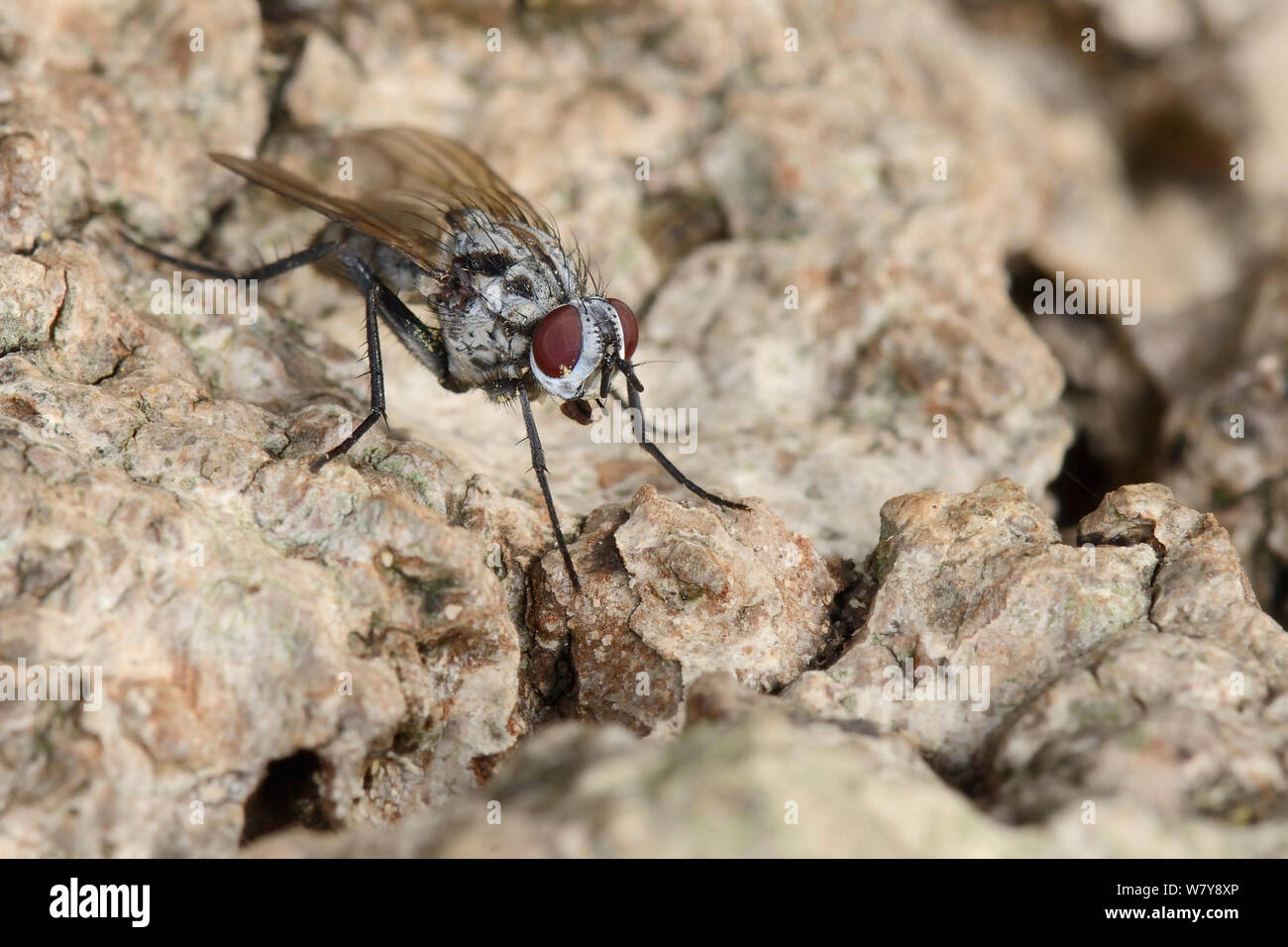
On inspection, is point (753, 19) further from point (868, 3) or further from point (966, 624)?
point (966, 624)

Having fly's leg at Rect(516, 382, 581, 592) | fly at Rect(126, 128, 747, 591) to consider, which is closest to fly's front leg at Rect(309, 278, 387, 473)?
fly at Rect(126, 128, 747, 591)

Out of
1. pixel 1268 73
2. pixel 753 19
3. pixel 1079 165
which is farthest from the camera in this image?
pixel 1079 165

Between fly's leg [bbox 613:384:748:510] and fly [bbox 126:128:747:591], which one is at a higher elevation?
fly [bbox 126:128:747:591]

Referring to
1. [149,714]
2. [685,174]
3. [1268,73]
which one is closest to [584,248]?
[685,174]

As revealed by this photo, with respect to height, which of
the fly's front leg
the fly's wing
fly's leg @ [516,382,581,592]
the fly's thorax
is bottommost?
fly's leg @ [516,382,581,592]

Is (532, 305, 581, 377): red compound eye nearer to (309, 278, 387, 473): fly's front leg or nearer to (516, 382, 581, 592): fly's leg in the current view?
(516, 382, 581, 592): fly's leg

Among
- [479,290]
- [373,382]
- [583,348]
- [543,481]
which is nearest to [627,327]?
[583,348]

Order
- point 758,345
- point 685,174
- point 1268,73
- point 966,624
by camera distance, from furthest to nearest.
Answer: point 1268,73 < point 685,174 < point 758,345 < point 966,624
